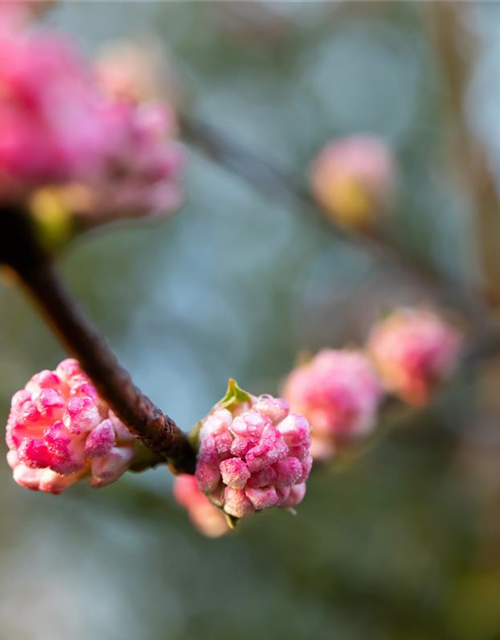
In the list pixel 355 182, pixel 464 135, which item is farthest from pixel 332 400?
pixel 464 135

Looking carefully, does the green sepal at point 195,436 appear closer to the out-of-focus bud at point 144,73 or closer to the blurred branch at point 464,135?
the out-of-focus bud at point 144,73

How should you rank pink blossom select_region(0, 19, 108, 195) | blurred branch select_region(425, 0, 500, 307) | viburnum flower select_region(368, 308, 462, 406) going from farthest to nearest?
blurred branch select_region(425, 0, 500, 307), viburnum flower select_region(368, 308, 462, 406), pink blossom select_region(0, 19, 108, 195)

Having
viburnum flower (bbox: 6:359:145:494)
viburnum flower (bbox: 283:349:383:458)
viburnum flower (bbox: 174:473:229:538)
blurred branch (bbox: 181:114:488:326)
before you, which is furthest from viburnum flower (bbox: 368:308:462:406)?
viburnum flower (bbox: 6:359:145:494)

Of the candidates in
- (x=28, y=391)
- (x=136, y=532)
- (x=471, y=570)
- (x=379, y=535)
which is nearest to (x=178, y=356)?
(x=136, y=532)

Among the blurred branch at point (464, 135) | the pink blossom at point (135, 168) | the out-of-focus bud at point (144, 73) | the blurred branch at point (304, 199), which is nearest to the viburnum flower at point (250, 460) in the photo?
the pink blossom at point (135, 168)

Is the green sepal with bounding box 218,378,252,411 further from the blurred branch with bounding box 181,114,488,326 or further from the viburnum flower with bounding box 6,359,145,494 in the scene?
the blurred branch with bounding box 181,114,488,326
